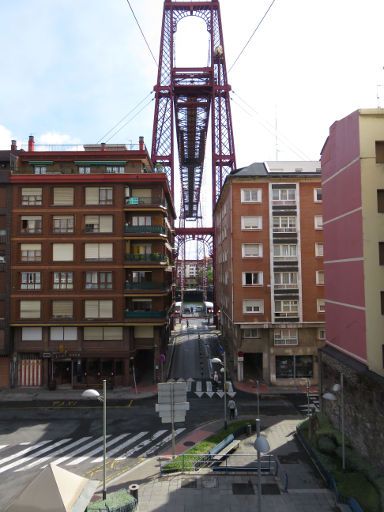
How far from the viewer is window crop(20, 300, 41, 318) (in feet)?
131

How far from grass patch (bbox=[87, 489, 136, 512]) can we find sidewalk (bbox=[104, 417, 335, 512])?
44.1 inches

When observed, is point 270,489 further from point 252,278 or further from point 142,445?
point 252,278

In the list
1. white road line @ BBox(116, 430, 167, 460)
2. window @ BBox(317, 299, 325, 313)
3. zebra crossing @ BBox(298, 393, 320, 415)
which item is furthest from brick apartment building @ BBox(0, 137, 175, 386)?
window @ BBox(317, 299, 325, 313)

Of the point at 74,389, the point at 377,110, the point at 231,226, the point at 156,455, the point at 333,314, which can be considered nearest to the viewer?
the point at 377,110

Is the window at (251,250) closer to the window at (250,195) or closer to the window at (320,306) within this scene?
the window at (250,195)

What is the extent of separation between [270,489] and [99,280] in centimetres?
2595

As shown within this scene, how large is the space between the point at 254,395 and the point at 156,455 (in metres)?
15.0

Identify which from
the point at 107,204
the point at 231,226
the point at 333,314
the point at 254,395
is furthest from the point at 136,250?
the point at 333,314

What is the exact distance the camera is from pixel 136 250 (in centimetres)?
4178

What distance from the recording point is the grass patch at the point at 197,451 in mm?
20781

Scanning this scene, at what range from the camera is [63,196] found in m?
40.8

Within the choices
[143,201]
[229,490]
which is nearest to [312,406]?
[229,490]

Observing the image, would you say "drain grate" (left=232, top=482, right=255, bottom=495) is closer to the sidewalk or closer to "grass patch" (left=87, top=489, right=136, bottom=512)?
the sidewalk

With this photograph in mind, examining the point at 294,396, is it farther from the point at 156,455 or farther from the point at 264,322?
the point at 156,455
